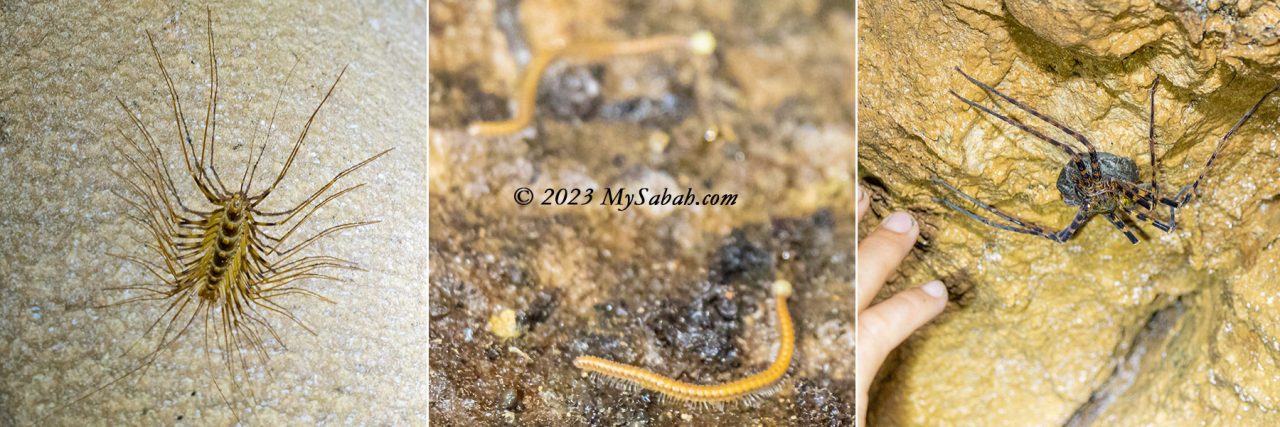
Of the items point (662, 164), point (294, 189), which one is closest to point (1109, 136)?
point (662, 164)

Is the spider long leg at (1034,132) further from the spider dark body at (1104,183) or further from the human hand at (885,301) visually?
the human hand at (885,301)

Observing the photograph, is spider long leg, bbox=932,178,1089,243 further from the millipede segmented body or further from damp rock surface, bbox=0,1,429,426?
damp rock surface, bbox=0,1,429,426

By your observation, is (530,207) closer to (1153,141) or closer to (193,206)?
(193,206)

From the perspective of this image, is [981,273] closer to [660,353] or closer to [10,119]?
[660,353]

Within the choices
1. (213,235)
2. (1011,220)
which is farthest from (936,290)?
(213,235)

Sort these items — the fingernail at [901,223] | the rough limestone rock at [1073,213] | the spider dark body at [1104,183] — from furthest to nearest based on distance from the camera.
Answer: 1. the fingernail at [901,223]
2. the spider dark body at [1104,183]
3. the rough limestone rock at [1073,213]

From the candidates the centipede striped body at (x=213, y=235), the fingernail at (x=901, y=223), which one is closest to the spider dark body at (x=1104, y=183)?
the fingernail at (x=901, y=223)

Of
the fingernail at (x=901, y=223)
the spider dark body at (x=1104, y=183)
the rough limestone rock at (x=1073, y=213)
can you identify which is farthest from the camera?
the fingernail at (x=901, y=223)

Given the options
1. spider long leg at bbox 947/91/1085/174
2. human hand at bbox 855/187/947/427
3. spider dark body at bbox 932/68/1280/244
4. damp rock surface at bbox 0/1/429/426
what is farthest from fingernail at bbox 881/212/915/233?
damp rock surface at bbox 0/1/429/426
